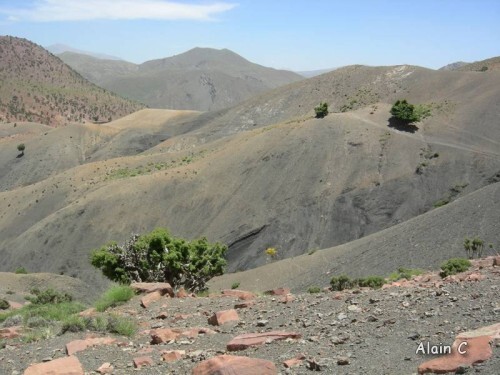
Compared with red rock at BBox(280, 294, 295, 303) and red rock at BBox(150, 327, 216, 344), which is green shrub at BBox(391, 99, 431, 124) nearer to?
red rock at BBox(280, 294, 295, 303)

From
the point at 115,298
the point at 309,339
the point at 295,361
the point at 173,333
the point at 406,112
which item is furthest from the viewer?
the point at 406,112

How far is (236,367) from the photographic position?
8234mm

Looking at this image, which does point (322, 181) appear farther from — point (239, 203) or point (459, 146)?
point (459, 146)

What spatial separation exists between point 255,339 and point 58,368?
3156mm

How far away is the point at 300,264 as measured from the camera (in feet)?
126

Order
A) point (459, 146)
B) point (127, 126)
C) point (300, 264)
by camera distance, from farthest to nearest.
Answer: point (127, 126)
point (459, 146)
point (300, 264)

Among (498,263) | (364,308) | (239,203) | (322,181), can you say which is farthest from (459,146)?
(364,308)

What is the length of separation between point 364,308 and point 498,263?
18.8ft

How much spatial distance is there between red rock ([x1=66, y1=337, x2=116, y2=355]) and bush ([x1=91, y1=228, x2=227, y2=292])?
12.4 metres

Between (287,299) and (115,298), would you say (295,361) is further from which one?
(115,298)

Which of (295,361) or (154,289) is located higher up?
(295,361)

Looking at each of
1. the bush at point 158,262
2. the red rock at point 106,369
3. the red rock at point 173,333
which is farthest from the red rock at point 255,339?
the bush at point 158,262

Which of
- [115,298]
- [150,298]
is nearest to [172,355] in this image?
[150,298]

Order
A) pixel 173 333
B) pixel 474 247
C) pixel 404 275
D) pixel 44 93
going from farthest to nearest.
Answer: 1. pixel 44 93
2. pixel 474 247
3. pixel 404 275
4. pixel 173 333
